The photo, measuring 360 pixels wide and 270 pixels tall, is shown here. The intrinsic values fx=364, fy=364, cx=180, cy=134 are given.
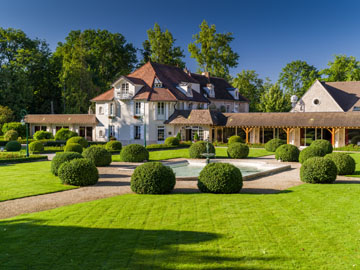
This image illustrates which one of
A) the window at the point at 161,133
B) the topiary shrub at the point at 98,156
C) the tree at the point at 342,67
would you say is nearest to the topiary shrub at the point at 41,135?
the window at the point at 161,133

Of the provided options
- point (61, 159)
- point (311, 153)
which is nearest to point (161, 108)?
point (311, 153)

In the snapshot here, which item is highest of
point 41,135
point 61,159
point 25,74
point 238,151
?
point 25,74

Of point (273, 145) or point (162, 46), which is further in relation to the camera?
point (162, 46)

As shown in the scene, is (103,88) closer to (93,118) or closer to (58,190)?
(93,118)

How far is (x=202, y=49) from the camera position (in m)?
62.5

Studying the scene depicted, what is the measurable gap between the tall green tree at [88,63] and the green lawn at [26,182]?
114 ft

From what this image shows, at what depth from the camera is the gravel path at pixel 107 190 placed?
11211 millimetres

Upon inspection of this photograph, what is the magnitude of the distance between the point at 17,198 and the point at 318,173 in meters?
11.5

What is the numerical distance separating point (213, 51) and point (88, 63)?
21.2 m

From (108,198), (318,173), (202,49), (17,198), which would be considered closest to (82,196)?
(108,198)

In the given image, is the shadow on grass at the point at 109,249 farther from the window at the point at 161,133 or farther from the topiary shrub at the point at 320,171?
the window at the point at 161,133

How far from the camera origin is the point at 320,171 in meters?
14.9

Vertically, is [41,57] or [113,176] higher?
[41,57]

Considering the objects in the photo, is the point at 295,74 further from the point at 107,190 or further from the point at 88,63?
the point at 107,190
